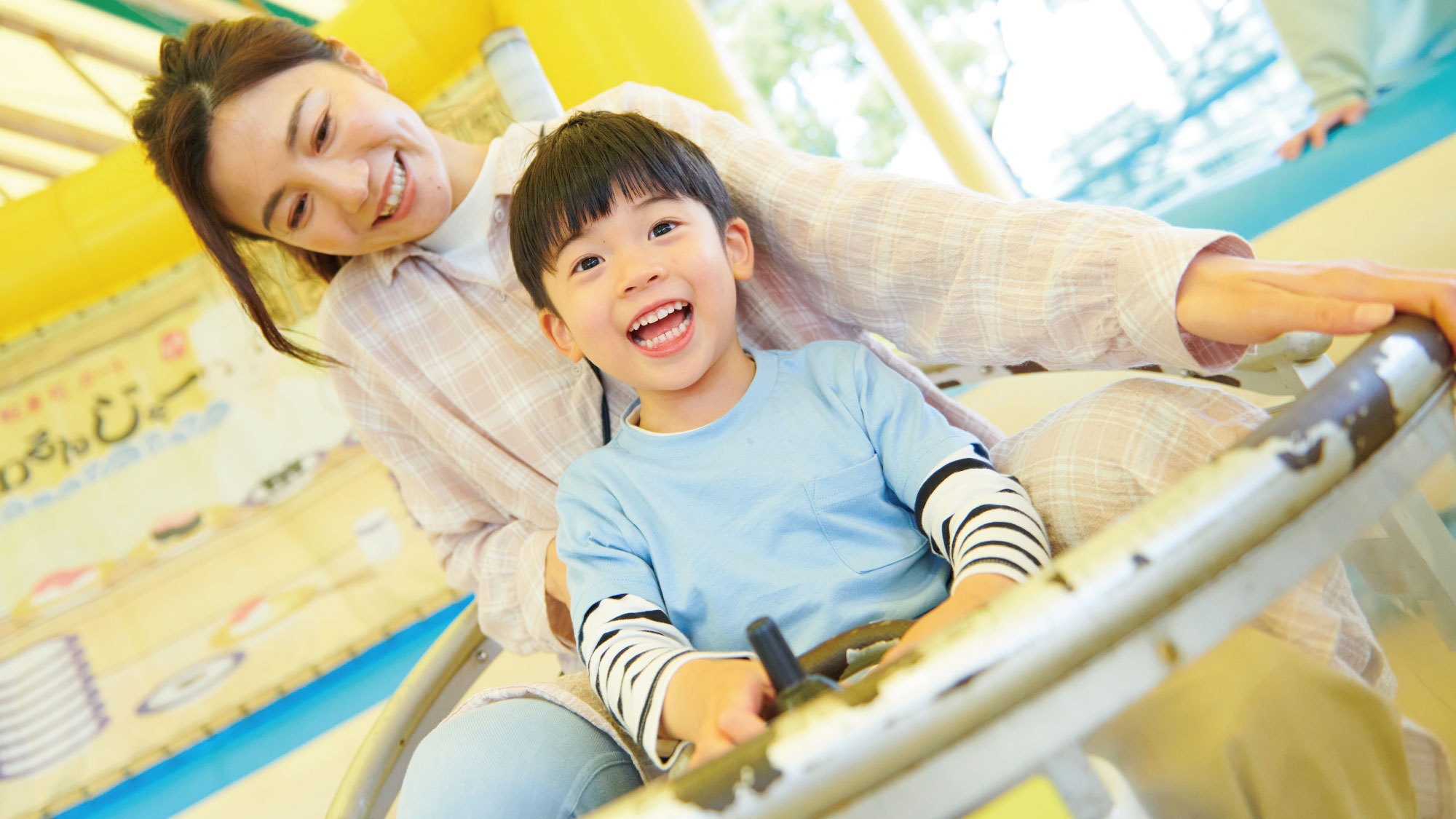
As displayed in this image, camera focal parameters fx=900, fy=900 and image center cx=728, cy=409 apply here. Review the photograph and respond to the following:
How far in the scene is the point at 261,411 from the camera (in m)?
1.87

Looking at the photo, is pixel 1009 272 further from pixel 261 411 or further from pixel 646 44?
pixel 261 411

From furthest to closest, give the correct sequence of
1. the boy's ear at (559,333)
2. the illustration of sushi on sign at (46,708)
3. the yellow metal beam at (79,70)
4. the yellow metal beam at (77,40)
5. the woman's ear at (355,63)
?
the yellow metal beam at (79,70) < the yellow metal beam at (77,40) < the illustration of sushi on sign at (46,708) < the woman's ear at (355,63) < the boy's ear at (559,333)

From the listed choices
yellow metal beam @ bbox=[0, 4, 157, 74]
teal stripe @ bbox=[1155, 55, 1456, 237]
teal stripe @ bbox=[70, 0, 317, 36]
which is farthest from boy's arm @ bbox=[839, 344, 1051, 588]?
yellow metal beam @ bbox=[0, 4, 157, 74]

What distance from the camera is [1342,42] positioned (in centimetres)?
155

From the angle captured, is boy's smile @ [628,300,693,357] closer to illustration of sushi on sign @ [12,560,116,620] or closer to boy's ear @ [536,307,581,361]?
boy's ear @ [536,307,581,361]

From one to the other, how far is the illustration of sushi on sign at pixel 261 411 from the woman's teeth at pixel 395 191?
1.15 meters

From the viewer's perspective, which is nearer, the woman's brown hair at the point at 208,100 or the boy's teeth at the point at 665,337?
the boy's teeth at the point at 665,337

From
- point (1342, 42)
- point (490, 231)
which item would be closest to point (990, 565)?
point (490, 231)

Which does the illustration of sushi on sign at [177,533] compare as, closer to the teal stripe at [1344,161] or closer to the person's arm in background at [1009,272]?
the person's arm in background at [1009,272]

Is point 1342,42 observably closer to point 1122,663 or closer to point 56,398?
point 1122,663

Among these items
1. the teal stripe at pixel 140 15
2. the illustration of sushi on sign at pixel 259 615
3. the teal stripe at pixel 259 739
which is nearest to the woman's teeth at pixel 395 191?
the teal stripe at pixel 259 739

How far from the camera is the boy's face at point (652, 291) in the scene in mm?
665

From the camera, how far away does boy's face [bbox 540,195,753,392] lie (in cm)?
66

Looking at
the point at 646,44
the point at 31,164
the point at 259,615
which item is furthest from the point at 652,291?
the point at 31,164
